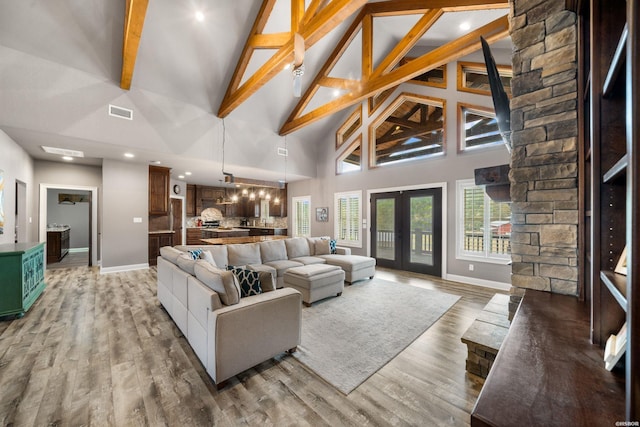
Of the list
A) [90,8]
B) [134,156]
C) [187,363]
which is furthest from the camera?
[134,156]

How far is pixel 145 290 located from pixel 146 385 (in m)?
2.99

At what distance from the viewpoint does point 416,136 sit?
6.00 m

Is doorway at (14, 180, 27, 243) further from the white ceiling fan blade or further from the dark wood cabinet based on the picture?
the dark wood cabinet

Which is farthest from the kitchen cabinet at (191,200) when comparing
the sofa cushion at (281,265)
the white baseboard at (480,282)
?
the white baseboard at (480,282)

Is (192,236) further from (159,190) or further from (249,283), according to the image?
(249,283)

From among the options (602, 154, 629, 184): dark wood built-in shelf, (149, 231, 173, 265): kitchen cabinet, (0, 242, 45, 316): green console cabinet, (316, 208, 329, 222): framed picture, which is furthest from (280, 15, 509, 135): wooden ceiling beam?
(0, 242, 45, 316): green console cabinet

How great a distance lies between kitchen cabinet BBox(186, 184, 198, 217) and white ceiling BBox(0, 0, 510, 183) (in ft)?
11.2

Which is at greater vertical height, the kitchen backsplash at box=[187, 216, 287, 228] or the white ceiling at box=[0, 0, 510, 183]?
the white ceiling at box=[0, 0, 510, 183]

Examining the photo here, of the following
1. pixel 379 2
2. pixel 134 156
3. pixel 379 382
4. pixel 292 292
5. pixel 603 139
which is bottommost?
pixel 379 382

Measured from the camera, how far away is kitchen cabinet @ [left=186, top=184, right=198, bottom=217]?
31.6 feet

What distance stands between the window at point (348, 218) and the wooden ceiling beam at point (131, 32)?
5334mm

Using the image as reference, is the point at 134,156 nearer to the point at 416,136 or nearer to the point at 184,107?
the point at 184,107

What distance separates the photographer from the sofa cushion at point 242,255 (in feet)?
14.9

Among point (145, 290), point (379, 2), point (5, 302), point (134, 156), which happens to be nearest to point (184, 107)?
point (134, 156)
